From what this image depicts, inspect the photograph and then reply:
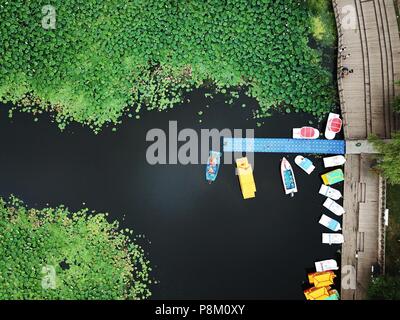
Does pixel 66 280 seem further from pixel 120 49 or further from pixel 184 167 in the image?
pixel 120 49

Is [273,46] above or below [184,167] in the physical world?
above

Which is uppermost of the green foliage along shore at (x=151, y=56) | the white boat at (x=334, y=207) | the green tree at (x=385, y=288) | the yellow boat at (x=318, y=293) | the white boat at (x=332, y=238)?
the green foliage along shore at (x=151, y=56)

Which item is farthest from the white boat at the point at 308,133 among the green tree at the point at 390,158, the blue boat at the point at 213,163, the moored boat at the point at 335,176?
the blue boat at the point at 213,163

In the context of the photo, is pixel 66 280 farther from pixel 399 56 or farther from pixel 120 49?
pixel 399 56

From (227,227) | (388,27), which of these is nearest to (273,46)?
(388,27)

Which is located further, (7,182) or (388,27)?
(7,182)

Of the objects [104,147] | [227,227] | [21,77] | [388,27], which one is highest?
[388,27]

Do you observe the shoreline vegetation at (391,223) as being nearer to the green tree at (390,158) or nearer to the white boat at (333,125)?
the green tree at (390,158)
